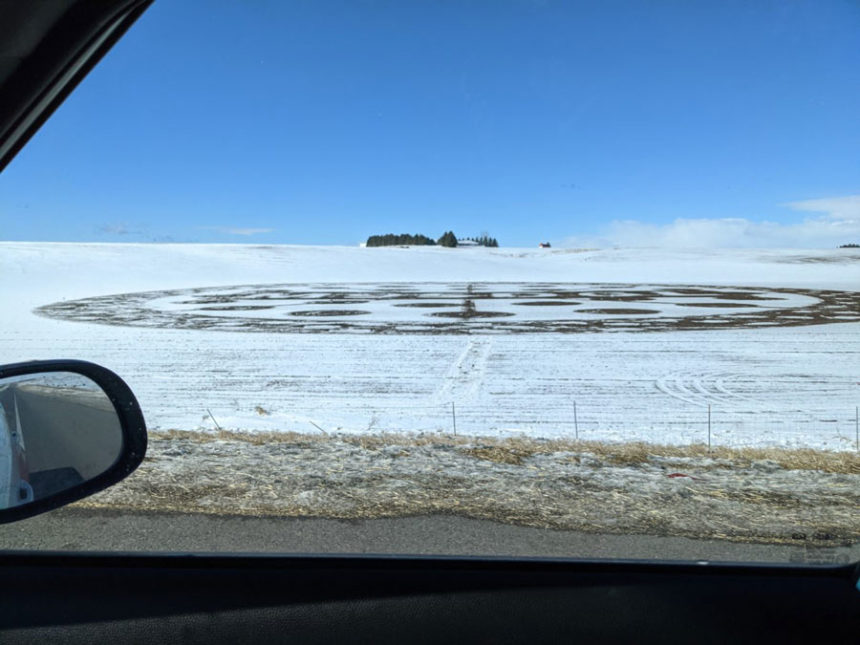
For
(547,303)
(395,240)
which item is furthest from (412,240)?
(547,303)

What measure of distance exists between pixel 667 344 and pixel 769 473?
10.2m

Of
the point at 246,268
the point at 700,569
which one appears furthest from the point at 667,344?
the point at 246,268

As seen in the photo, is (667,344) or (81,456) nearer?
(81,456)

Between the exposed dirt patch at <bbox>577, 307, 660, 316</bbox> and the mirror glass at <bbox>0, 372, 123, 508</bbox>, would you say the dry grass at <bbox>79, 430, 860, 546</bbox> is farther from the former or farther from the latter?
the exposed dirt patch at <bbox>577, 307, 660, 316</bbox>

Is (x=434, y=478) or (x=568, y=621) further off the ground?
(x=568, y=621)

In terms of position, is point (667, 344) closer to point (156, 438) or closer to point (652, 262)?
point (156, 438)

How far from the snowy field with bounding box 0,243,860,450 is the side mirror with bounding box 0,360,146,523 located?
18.4ft

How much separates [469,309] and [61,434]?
20990 mm

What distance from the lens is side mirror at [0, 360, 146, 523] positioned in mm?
1812

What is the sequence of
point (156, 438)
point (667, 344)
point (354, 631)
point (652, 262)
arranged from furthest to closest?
point (652, 262)
point (667, 344)
point (156, 438)
point (354, 631)

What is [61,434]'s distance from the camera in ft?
6.47

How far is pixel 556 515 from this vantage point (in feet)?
11.1

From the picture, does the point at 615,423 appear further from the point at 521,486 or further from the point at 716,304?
the point at 716,304

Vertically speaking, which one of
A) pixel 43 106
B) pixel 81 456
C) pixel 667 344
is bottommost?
pixel 667 344
